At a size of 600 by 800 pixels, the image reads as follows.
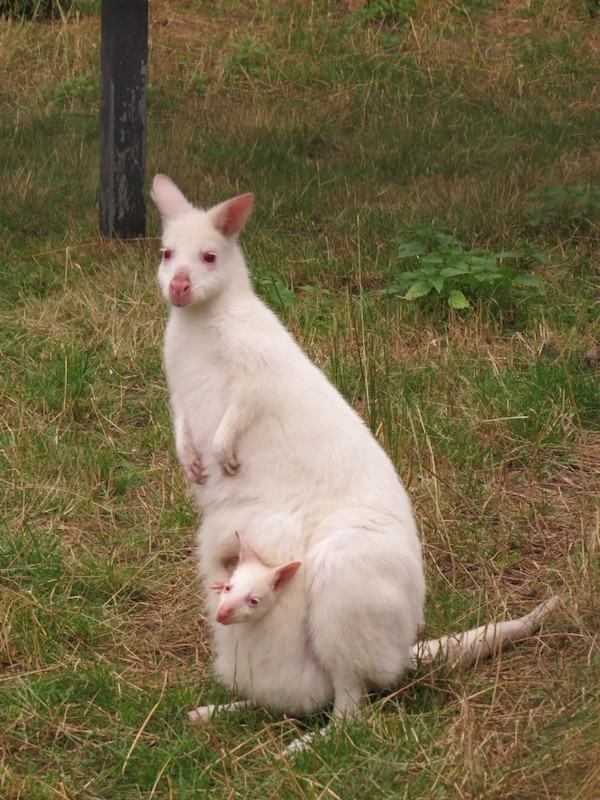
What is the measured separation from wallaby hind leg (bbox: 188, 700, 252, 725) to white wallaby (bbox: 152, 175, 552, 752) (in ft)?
0.12

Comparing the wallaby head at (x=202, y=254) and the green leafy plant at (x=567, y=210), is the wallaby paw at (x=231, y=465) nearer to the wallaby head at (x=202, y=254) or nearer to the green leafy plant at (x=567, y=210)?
the wallaby head at (x=202, y=254)

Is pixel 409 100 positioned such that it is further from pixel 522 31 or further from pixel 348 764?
pixel 348 764

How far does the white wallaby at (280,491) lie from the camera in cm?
338

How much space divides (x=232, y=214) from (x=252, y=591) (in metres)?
1.07

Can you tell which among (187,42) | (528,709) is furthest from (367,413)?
(187,42)

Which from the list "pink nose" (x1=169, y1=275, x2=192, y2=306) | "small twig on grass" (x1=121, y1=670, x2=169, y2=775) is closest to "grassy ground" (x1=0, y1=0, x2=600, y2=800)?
"small twig on grass" (x1=121, y1=670, x2=169, y2=775)

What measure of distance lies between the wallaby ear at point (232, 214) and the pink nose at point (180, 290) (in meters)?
0.22

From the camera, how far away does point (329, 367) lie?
5.59m

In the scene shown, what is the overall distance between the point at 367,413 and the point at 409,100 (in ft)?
17.3

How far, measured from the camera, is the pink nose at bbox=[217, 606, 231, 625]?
338cm

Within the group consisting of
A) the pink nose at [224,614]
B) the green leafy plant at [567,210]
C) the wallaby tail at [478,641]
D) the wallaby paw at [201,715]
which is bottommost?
the green leafy plant at [567,210]

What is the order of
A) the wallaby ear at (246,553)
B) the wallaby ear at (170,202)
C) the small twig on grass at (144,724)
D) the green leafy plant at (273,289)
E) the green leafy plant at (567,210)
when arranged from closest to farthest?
the small twig on grass at (144,724) → the wallaby ear at (246,553) → the wallaby ear at (170,202) → the green leafy plant at (273,289) → the green leafy plant at (567,210)

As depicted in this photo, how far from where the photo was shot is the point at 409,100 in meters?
9.75

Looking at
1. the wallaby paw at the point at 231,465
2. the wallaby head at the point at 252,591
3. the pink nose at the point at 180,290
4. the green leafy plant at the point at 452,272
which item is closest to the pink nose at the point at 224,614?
the wallaby head at the point at 252,591
